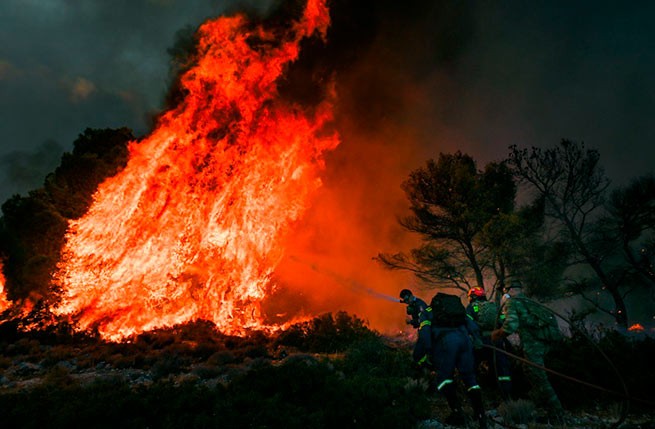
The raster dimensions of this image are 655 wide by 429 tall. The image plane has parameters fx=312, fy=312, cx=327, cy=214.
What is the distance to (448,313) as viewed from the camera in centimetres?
599

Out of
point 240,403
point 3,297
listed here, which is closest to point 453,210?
point 240,403

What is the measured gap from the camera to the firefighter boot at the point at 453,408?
5.37m

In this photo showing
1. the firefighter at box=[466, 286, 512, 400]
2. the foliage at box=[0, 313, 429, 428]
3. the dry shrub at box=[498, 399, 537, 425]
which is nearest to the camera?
the foliage at box=[0, 313, 429, 428]

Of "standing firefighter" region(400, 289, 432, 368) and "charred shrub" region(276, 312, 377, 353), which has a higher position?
"charred shrub" region(276, 312, 377, 353)

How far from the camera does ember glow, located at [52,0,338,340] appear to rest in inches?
627

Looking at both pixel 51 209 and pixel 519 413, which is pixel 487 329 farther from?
pixel 51 209

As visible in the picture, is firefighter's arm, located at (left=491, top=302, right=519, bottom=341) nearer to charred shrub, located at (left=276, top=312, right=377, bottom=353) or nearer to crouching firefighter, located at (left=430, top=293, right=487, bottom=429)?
crouching firefighter, located at (left=430, top=293, right=487, bottom=429)

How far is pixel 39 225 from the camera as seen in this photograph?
18.2 m

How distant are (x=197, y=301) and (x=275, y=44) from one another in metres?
15.7

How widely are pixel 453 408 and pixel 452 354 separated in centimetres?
89

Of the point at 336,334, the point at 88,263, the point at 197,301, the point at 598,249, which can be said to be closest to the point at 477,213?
the point at 598,249

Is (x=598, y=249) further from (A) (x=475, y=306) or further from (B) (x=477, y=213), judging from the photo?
(A) (x=475, y=306)

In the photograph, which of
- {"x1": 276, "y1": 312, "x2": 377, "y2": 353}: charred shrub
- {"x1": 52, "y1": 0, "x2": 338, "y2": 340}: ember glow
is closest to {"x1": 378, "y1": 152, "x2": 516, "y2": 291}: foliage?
{"x1": 276, "y1": 312, "x2": 377, "y2": 353}: charred shrub

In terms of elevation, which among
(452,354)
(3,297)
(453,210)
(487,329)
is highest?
(453,210)
